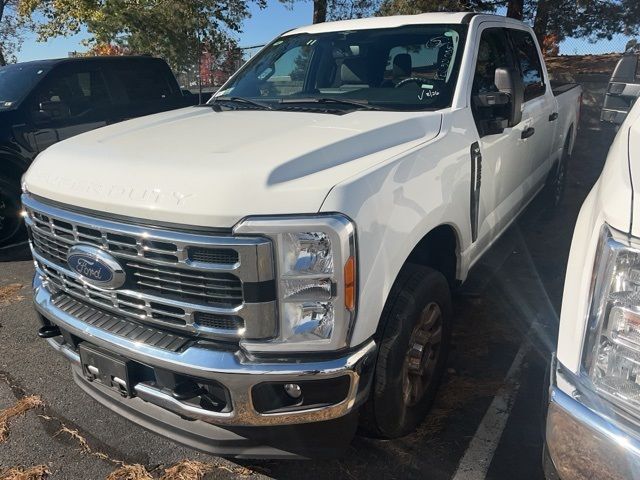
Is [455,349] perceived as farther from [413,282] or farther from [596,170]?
[596,170]

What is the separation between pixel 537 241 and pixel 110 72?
5.56 meters

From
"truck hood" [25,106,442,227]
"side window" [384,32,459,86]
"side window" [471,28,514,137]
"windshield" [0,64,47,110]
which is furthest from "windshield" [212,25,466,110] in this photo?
"windshield" [0,64,47,110]

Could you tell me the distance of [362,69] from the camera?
11.3 feet

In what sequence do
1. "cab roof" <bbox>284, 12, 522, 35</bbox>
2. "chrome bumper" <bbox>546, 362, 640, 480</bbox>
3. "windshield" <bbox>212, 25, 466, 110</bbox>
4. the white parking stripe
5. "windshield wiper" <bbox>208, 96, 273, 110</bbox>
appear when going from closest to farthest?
1. "chrome bumper" <bbox>546, 362, 640, 480</bbox>
2. the white parking stripe
3. "windshield" <bbox>212, 25, 466, 110</bbox>
4. "windshield wiper" <bbox>208, 96, 273, 110</bbox>
5. "cab roof" <bbox>284, 12, 522, 35</bbox>

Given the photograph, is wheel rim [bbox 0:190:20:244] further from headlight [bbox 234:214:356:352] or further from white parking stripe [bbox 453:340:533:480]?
white parking stripe [bbox 453:340:533:480]

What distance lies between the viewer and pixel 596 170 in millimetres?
8930

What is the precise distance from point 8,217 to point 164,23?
32.6 feet

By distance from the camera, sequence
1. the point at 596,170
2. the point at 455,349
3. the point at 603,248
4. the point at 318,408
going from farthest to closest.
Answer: the point at 596,170
the point at 455,349
the point at 318,408
the point at 603,248

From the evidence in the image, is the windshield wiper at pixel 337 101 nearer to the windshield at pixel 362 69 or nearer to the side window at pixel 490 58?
the windshield at pixel 362 69

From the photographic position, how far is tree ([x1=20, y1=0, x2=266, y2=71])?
45.4ft

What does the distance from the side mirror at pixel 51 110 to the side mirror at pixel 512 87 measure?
4.94m

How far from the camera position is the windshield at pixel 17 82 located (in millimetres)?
5859

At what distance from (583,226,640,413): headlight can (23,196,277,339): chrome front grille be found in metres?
1.00

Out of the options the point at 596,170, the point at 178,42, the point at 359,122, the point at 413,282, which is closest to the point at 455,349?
the point at 413,282
